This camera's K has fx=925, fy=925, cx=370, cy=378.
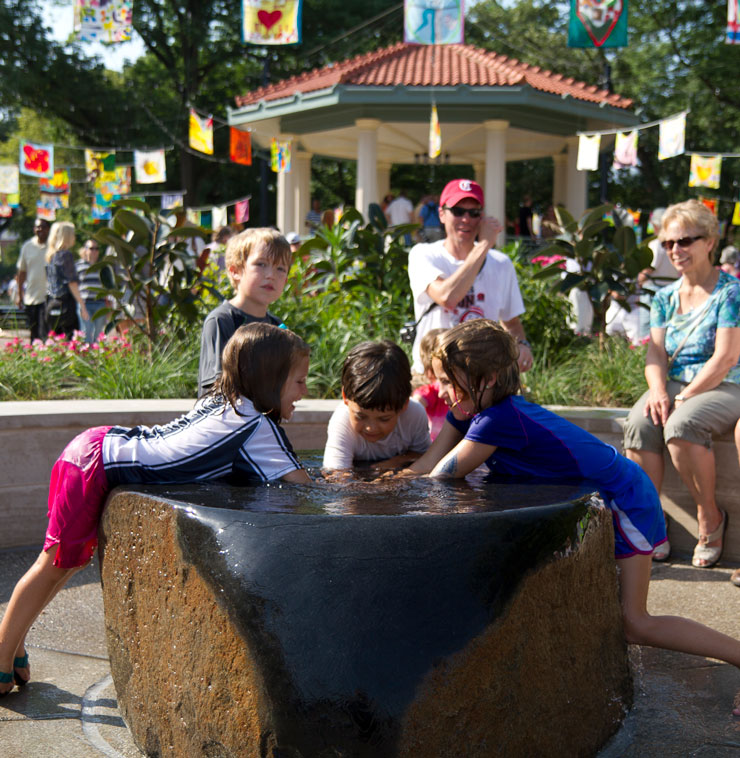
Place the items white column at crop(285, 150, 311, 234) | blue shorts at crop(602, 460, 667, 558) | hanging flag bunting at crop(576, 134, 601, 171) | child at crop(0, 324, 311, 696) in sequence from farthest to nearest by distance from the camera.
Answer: white column at crop(285, 150, 311, 234) → hanging flag bunting at crop(576, 134, 601, 171) → blue shorts at crop(602, 460, 667, 558) → child at crop(0, 324, 311, 696)

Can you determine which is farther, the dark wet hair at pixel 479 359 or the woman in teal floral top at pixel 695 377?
the woman in teal floral top at pixel 695 377

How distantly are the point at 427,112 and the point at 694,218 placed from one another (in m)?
14.4

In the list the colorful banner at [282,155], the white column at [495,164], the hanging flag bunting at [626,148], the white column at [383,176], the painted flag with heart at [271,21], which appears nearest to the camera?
the painted flag with heart at [271,21]

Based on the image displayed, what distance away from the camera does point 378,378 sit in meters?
3.59

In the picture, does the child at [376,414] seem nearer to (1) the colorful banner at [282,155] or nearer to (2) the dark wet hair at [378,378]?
(2) the dark wet hair at [378,378]

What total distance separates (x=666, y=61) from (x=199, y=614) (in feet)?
116

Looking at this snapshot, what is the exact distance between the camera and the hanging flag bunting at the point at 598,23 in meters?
14.2

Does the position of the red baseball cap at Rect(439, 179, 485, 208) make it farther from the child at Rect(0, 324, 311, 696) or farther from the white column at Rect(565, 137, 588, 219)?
the white column at Rect(565, 137, 588, 219)

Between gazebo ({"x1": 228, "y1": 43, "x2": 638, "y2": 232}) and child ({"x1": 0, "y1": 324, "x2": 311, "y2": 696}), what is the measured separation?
15164 millimetres

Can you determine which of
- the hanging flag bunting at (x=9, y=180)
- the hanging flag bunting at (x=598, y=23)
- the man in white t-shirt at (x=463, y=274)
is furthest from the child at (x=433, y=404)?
the hanging flag bunting at (x=9, y=180)

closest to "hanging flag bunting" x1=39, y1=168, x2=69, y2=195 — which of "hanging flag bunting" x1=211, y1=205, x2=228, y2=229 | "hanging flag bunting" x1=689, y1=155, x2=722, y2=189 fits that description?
"hanging flag bunting" x1=211, y1=205, x2=228, y2=229

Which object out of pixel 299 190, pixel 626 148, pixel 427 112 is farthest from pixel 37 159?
pixel 626 148

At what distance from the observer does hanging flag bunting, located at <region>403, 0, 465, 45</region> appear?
A: 13.9m

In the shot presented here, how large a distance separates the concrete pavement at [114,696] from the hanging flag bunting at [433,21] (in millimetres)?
11396
